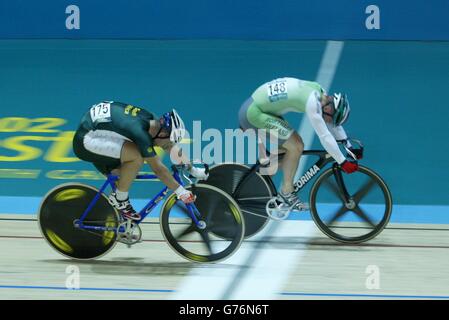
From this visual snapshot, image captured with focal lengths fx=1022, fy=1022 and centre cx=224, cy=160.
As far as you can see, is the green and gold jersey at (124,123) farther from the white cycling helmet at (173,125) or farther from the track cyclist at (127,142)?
the white cycling helmet at (173,125)

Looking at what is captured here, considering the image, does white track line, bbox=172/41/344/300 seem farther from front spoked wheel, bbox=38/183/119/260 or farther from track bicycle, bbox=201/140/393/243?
front spoked wheel, bbox=38/183/119/260

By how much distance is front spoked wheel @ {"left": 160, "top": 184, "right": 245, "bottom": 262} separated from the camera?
584 centimetres

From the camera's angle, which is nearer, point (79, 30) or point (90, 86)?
point (90, 86)

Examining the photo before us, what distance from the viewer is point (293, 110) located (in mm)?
6395

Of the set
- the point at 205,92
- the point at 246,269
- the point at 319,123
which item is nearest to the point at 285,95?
the point at 319,123

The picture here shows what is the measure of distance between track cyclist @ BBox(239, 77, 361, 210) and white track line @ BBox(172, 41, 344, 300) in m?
0.36

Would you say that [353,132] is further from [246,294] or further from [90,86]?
[246,294]

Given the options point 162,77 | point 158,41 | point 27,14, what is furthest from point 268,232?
point 27,14

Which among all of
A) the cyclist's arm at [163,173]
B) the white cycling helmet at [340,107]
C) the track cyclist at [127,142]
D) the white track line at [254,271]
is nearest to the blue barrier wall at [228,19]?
the white track line at [254,271]

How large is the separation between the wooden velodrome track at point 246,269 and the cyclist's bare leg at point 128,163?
0.50m

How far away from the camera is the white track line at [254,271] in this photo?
541cm

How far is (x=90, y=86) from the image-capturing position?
9.37 meters

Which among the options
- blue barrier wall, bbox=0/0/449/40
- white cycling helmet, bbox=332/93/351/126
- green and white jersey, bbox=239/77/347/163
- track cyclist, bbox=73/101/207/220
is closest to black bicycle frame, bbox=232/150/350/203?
green and white jersey, bbox=239/77/347/163

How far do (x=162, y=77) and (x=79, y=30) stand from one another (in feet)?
4.40
